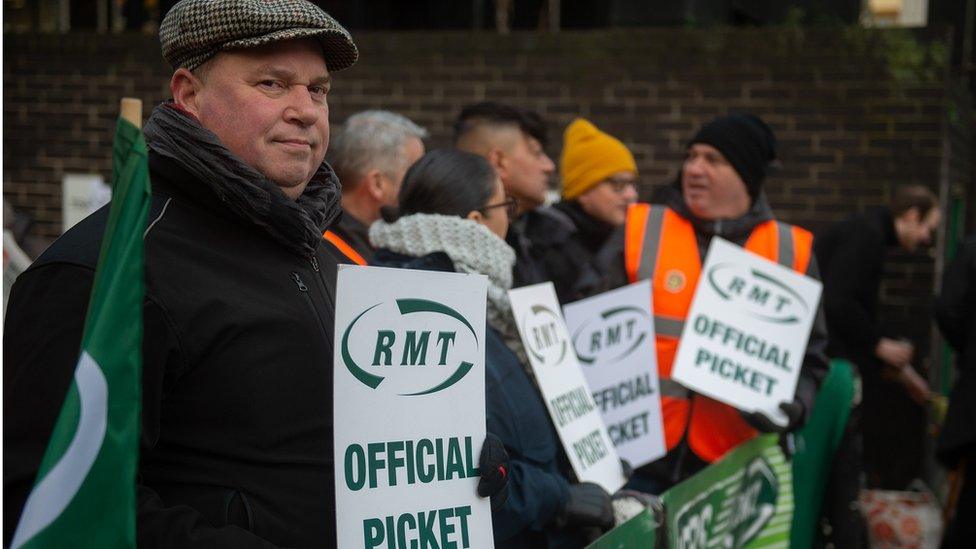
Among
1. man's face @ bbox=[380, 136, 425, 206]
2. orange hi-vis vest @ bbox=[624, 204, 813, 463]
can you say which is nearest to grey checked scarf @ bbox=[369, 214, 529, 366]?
man's face @ bbox=[380, 136, 425, 206]

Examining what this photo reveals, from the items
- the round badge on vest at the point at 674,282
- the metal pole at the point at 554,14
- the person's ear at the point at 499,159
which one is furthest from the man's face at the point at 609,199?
the metal pole at the point at 554,14

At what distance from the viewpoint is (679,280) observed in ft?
15.6

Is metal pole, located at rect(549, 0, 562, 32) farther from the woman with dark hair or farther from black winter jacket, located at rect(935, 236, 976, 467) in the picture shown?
the woman with dark hair

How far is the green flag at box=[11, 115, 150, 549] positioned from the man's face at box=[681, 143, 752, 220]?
3.53 metres

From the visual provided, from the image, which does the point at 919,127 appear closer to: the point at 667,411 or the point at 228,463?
the point at 667,411

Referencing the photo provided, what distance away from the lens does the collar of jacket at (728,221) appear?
4.88 metres

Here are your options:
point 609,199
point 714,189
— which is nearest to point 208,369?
point 714,189

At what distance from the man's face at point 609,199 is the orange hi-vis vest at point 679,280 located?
1047 mm

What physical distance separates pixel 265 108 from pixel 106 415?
0.71 m

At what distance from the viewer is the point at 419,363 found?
2250mm

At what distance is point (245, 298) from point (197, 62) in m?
0.45

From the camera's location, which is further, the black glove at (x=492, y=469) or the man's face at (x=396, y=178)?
the man's face at (x=396, y=178)

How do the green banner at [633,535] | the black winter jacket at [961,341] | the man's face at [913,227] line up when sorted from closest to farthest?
the green banner at [633,535]
the black winter jacket at [961,341]
the man's face at [913,227]

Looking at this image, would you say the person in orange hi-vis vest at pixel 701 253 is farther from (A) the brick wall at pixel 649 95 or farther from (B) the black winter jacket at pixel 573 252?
(A) the brick wall at pixel 649 95
